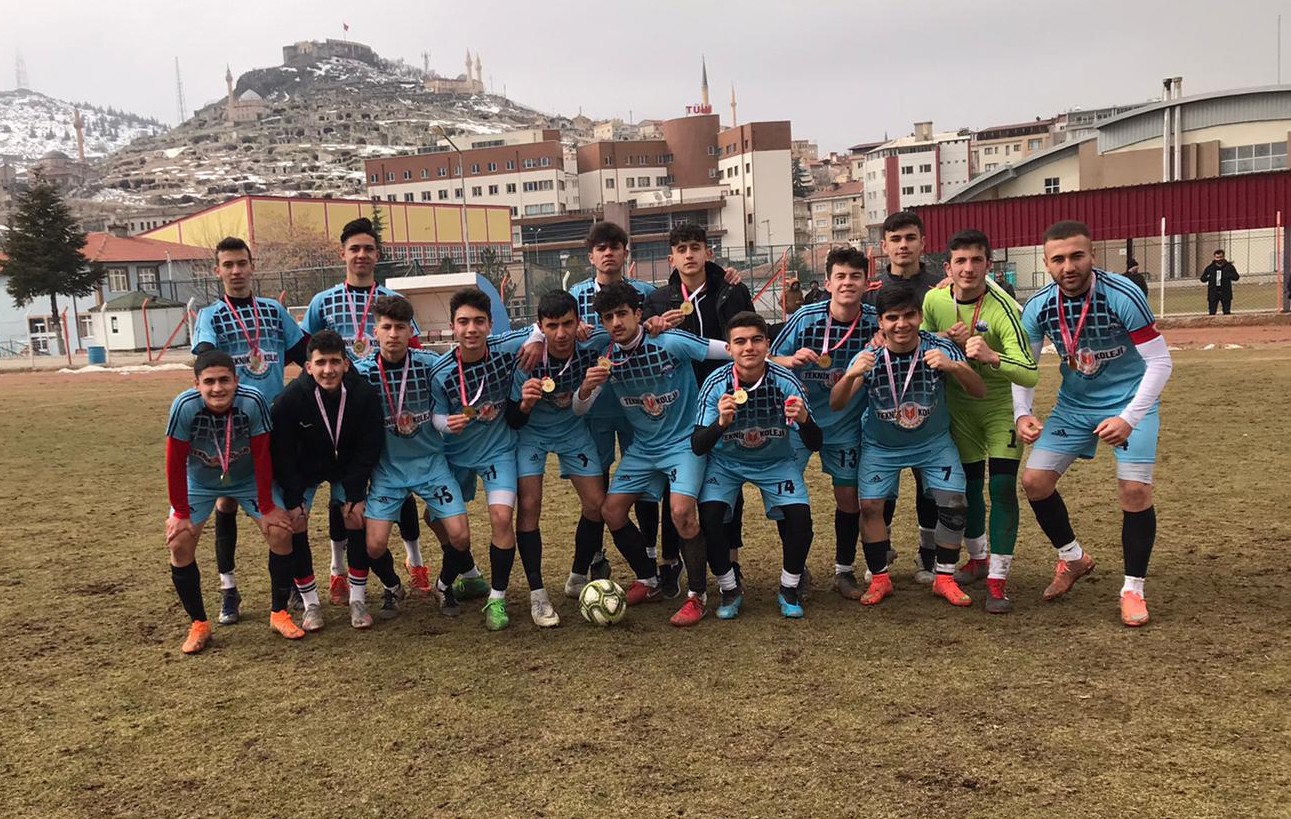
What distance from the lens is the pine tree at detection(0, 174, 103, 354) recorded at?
43.0 metres

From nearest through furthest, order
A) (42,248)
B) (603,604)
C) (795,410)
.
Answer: (795,410) < (603,604) < (42,248)

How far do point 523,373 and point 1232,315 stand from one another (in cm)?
2594

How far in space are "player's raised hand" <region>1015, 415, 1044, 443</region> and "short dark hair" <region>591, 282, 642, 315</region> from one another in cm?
231

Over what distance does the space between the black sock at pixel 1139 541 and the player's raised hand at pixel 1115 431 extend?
44 centimetres

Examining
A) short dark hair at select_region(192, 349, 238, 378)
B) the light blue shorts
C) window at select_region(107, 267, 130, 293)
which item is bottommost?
the light blue shorts

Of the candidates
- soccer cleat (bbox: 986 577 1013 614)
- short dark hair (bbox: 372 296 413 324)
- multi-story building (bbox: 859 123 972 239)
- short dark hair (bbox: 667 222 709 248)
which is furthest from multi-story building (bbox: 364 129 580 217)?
soccer cleat (bbox: 986 577 1013 614)

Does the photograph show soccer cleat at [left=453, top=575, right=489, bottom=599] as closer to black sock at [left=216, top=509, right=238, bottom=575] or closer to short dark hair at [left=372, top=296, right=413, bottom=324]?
black sock at [left=216, top=509, right=238, bottom=575]

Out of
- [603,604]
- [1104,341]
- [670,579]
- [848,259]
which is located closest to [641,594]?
[670,579]

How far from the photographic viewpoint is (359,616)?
5.71 metres

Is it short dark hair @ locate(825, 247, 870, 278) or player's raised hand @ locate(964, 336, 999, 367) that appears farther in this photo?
short dark hair @ locate(825, 247, 870, 278)

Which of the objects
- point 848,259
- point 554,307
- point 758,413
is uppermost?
point 848,259

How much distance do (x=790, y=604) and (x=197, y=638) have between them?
3.42m

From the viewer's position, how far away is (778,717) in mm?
4047

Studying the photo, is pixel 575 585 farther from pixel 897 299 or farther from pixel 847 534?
→ pixel 897 299
